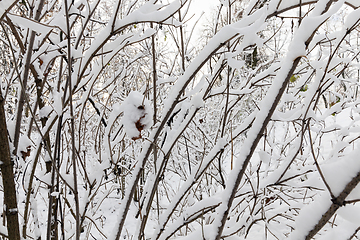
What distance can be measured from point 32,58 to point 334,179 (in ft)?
3.12

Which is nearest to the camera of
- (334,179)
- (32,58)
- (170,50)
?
(334,179)

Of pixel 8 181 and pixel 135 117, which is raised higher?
pixel 135 117

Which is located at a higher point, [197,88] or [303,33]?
[197,88]

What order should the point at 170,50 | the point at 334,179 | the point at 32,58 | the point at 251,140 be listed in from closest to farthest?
the point at 334,179
the point at 251,140
the point at 32,58
the point at 170,50

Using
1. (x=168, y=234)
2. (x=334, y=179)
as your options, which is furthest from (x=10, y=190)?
(x=334, y=179)

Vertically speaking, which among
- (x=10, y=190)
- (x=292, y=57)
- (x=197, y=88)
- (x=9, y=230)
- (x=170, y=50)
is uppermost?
(x=170, y=50)

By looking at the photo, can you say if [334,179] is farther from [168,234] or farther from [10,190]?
[10,190]

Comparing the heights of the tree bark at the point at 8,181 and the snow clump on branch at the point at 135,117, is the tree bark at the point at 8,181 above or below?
below

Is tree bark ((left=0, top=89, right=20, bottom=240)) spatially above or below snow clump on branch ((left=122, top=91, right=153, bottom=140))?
below

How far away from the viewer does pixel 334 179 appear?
0.45 m

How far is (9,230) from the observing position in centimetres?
77

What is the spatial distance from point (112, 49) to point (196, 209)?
2.18ft

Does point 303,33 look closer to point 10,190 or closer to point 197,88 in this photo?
point 197,88

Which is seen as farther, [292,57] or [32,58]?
[32,58]
